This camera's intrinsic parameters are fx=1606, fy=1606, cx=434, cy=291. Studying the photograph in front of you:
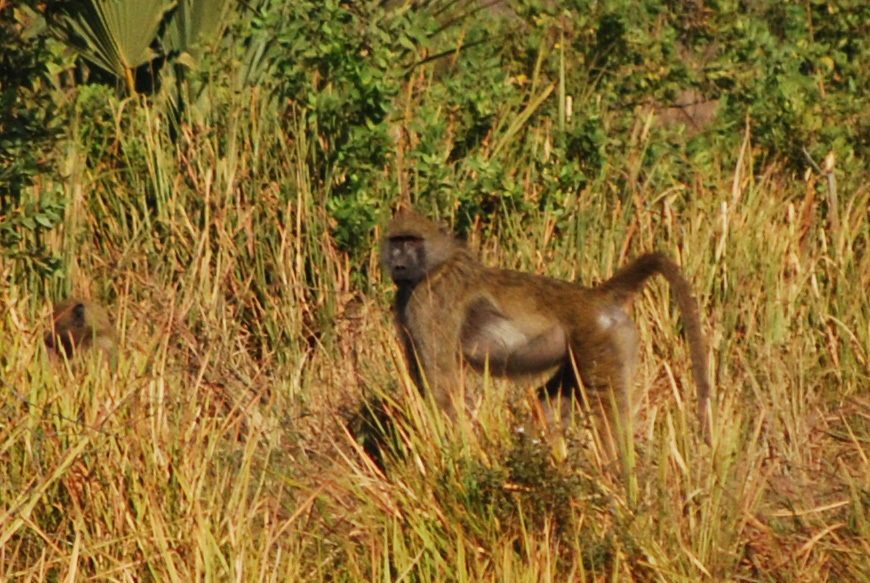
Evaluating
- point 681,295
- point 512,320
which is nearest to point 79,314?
point 512,320

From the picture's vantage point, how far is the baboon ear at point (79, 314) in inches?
258

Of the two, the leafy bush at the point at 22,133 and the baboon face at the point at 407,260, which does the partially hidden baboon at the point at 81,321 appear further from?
the baboon face at the point at 407,260

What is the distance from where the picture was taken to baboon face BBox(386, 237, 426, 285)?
19.8ft

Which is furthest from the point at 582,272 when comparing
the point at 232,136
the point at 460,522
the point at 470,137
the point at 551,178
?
the point at 460,522

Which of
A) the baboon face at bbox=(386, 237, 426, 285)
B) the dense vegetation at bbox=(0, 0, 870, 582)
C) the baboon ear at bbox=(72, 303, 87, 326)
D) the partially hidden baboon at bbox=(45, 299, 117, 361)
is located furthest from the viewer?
the baboon ear at bbox=(72, 303, 87, 326)

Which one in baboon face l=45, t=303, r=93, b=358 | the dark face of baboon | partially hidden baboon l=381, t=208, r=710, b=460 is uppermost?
the dark face of baboon

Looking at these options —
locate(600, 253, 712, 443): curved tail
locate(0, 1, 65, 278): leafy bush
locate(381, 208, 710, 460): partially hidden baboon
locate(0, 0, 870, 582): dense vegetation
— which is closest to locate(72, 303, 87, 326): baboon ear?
locate(0, 0, 870, 582): dense vegetation

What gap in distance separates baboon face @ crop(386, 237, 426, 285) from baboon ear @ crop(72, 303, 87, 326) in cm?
136

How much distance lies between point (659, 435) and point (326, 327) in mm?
1753

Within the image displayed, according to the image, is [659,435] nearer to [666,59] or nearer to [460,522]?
[460,522]

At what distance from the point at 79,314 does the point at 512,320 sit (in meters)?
1.88

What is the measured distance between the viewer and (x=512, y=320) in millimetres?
5934

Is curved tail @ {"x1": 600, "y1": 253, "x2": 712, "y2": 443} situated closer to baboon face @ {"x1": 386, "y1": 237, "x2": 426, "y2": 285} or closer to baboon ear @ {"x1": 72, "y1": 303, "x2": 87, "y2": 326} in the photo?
baboon face @ {"x1": 386, "y1": 237, "x2": 426, "y2": 285}

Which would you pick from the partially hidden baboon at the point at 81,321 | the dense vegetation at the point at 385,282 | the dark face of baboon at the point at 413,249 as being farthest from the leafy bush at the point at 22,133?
the dark face of baboon at the point at 413,249
